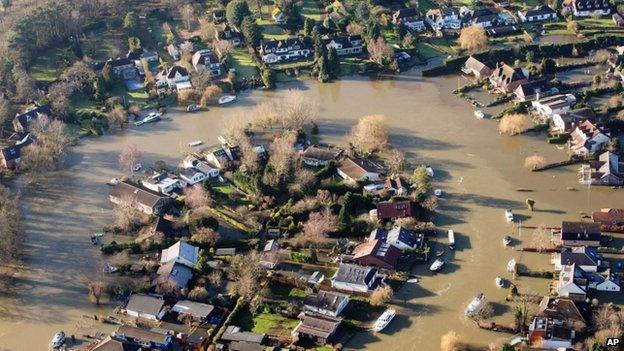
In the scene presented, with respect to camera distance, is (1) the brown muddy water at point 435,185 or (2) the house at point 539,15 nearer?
(1) the brown muddy water at point 435,185

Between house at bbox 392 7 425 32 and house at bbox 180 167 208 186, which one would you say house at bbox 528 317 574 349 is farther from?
house at bbox 392 7 425 32

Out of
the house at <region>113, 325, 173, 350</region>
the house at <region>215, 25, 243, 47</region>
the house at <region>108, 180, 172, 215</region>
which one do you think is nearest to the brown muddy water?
the house at <region>108, 180, 172, 215</region>

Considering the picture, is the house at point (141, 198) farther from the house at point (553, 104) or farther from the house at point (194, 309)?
the house at point (553, 104)

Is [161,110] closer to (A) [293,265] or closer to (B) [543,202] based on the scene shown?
(A) [293,265]

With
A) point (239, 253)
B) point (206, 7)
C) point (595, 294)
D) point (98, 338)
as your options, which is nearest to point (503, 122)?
point (595, 294)

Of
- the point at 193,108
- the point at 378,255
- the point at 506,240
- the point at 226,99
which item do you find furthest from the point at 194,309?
the point at 226,99

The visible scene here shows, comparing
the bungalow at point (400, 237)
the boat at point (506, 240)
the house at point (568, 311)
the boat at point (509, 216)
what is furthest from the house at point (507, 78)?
the house at point (568, 311)
